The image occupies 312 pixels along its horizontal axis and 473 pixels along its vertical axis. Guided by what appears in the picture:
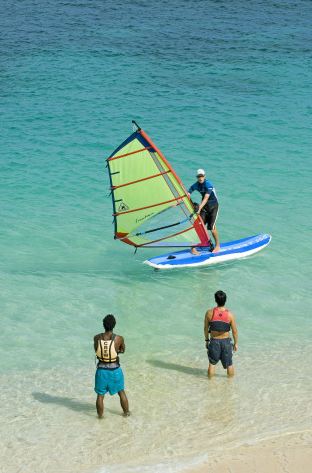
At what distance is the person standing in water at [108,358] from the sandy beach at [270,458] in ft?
5.40

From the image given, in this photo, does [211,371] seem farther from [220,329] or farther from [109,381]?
[109,381]

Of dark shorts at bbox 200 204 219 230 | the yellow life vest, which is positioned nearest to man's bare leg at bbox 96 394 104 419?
the yellow life vest

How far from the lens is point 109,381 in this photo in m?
10.4

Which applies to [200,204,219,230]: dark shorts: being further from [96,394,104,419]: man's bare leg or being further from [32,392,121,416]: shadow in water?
[96,394,104,419]: man's bare leg

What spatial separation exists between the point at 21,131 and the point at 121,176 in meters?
10.9

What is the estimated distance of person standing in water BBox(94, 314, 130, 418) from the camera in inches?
405

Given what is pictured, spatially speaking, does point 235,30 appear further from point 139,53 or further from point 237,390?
point 237,390

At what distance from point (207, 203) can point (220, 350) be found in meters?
5.23

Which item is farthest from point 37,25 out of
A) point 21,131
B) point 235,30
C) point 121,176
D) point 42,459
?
point 42,459

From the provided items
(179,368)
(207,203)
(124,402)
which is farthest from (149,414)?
(207,203)

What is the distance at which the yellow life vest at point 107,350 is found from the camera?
1026 cm

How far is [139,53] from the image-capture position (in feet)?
105

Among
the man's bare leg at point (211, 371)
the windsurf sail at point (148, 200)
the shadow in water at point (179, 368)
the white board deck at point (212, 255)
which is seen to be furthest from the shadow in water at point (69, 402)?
the white board deck at point (212, 255)

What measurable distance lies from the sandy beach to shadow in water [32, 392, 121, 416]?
194 centimetres
